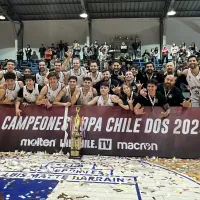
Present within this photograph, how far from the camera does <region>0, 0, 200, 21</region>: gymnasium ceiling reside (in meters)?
17.0

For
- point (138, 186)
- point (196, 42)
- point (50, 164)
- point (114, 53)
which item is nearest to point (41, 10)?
point (114, 53)

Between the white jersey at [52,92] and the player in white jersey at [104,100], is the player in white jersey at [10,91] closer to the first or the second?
the white jersey at [52,92]

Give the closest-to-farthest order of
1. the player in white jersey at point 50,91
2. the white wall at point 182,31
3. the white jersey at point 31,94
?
the player in white jersey at point 50,91, the white jersey at point 31,94, the white wall at point 182,31

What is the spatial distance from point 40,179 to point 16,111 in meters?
2.17

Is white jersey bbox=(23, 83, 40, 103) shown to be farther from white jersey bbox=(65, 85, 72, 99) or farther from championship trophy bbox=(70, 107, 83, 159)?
championship trophy bbox=(70, 107, 83, 159)

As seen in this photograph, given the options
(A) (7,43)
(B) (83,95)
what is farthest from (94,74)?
(A) (7,43)

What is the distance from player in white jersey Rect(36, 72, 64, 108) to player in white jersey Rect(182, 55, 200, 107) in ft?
8.82

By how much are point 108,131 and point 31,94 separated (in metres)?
1.79

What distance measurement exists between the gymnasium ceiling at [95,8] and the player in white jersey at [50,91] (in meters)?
12.1

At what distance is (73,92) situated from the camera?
5570 millimetres

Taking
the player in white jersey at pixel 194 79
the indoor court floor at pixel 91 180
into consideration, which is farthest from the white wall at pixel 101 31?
the indoor court floor at pixel 91 180

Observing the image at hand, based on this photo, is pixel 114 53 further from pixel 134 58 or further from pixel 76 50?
pixel 76 50

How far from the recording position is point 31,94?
5562mm

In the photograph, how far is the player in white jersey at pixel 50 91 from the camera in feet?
17.8
